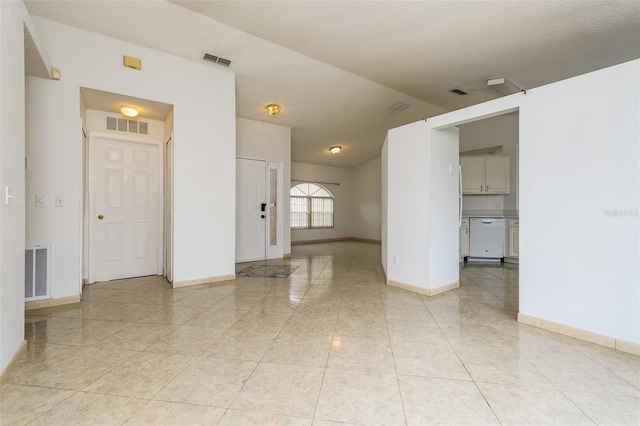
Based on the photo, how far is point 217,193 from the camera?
411 centimetres

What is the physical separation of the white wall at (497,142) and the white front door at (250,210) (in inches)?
169

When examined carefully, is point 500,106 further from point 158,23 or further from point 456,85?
point 158,23

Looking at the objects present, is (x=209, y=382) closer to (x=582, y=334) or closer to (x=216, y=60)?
(x=582, y=334)

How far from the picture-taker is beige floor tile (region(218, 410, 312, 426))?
139 cm

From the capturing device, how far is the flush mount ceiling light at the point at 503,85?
13.3ft

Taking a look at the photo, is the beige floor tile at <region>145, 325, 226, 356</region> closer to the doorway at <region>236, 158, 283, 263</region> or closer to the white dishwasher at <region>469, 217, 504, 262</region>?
the doorway at <region>236, 158, 283, 263</region>

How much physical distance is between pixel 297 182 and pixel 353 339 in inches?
276

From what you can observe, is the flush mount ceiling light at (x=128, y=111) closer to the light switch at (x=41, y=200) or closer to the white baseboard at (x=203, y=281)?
the light switch at (x=41, y=200)

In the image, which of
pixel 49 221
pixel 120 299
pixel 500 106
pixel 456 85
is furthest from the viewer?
pixel 456 85

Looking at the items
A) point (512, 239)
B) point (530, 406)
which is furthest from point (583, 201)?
point (512, 239)

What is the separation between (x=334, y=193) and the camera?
32.6ft

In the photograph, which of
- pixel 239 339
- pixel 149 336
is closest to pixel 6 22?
pixel 149 336

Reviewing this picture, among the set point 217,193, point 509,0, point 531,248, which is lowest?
point 531,248

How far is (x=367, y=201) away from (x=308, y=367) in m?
8.22
